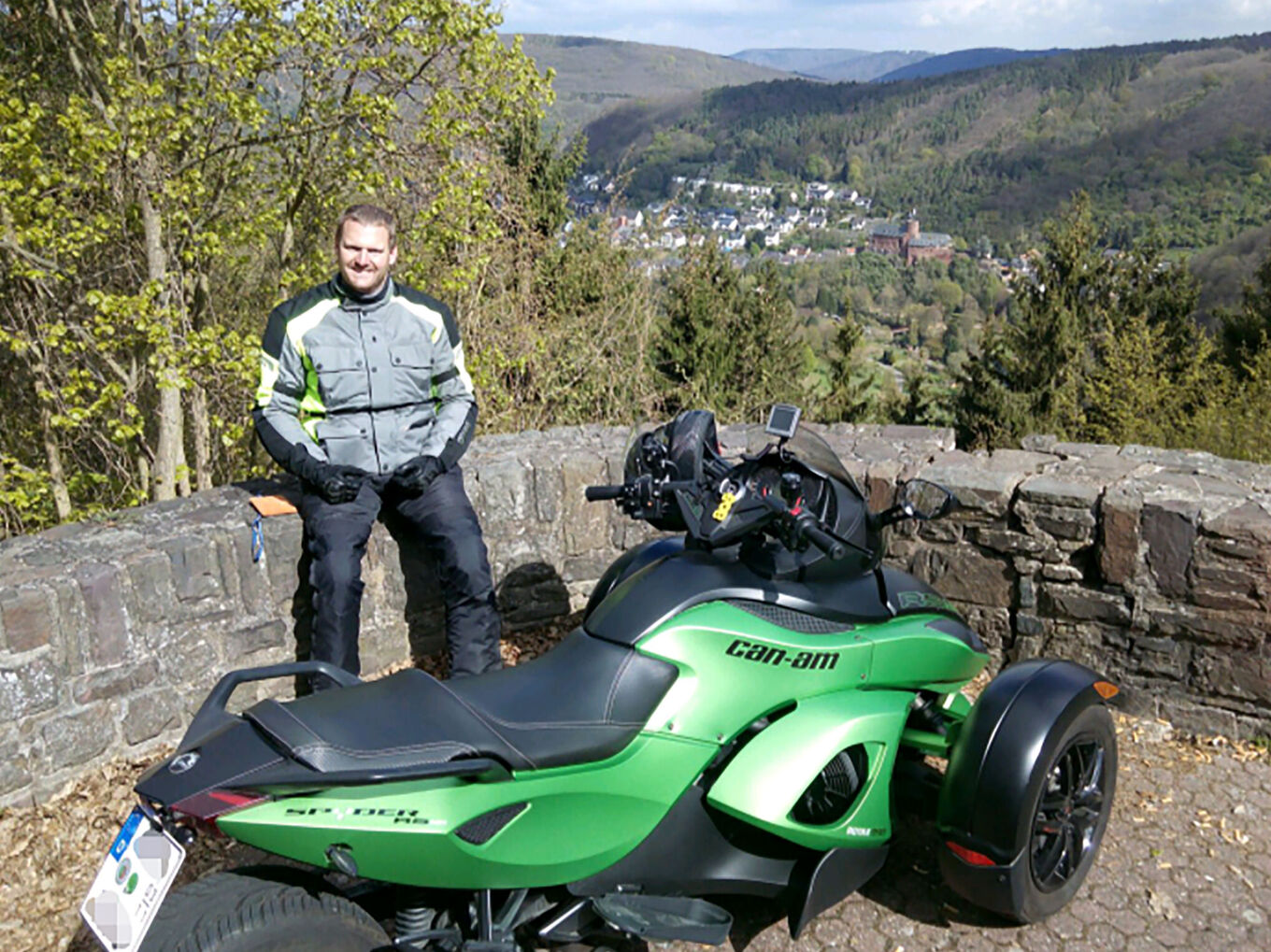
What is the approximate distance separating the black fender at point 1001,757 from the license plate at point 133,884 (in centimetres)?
192

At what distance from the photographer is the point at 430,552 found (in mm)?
4062

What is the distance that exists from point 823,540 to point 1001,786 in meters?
0.91

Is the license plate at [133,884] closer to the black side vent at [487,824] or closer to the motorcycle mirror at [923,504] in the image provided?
the black side vent at [487,824]

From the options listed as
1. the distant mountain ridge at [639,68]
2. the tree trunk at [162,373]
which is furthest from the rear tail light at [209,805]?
the distant mountain ridge at [639,68]

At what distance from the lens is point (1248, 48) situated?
380 feet

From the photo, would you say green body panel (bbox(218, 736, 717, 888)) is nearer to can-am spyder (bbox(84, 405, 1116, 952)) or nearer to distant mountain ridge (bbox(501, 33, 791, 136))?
can-am spyder (bbox(84, 405, 1116, 952))

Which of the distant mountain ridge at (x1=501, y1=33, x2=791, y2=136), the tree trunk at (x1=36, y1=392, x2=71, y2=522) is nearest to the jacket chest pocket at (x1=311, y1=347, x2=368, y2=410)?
the tree trunk at (x1=36, y1=392, x2=71, y2=522)

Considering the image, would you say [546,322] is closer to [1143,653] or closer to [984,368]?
[1143,653]

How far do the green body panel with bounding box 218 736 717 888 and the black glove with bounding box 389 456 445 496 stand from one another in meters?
1.82

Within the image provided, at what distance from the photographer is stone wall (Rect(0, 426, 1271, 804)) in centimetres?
338

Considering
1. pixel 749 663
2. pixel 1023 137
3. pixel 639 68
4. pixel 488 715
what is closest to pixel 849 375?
pixel 749 663

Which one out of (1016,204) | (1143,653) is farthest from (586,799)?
(1016,204)

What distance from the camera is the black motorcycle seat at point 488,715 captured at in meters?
1.88

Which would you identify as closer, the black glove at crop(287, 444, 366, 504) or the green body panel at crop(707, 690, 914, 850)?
the green body panel at crop(707, 690, 914, 850)
